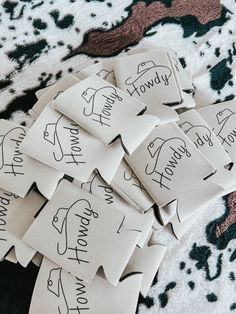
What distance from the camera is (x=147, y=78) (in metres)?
0.90

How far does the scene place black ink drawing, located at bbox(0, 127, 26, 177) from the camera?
79 centimetres

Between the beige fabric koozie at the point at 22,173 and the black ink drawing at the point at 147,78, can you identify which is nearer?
the beige fabric koozie at the point at 22,173

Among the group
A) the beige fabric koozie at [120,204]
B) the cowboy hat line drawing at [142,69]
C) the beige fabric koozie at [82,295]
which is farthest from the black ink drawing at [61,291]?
the cowboy hat line drawing at [142,69]

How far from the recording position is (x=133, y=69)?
0.91 metres

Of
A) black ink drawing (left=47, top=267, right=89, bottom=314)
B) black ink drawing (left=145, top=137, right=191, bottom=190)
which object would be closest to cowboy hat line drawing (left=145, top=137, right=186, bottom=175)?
black ink drawing (left=145, top=137, right=191, bottom=190)

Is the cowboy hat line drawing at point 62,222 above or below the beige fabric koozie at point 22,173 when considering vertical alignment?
below

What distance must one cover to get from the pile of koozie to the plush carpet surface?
5 cm

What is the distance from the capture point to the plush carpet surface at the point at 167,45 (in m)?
0.83

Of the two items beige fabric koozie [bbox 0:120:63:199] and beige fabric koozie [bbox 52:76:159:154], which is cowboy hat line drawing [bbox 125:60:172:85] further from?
beige fabric koozie [bbox 0:120:63:199]

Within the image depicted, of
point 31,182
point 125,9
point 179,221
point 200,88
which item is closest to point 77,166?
point 31,182

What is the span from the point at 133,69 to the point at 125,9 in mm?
222

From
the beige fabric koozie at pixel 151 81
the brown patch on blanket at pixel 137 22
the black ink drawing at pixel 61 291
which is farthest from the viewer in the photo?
the brown patch on blanket at pixel 137 22

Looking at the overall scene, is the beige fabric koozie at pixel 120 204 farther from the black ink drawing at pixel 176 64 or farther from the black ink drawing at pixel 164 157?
the black ink drawing at pixel 176 64

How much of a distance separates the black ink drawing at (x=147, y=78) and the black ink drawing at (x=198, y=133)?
0.26ft
